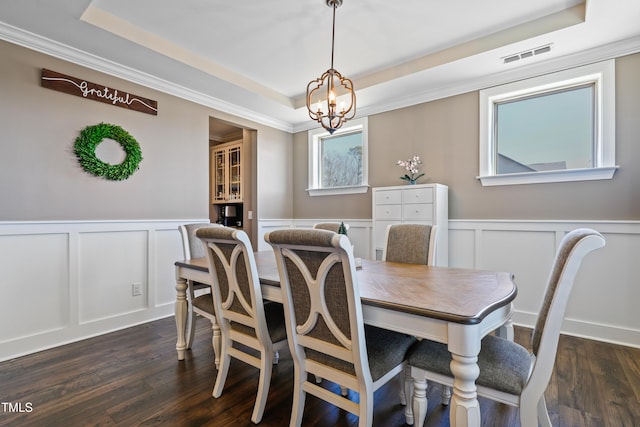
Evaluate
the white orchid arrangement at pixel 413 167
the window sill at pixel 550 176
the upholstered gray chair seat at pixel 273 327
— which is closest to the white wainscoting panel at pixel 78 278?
the upholstered gray chair seat at pixel 273 327

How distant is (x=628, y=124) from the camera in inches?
99.4

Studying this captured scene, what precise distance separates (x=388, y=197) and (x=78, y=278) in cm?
301

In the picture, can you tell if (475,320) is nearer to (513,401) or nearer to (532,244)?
(513,401)

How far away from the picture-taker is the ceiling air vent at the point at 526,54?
8.44 ft

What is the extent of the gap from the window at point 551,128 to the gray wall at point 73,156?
10.1 ft

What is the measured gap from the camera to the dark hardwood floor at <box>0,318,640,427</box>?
1620mm

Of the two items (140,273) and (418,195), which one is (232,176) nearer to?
(140,273)

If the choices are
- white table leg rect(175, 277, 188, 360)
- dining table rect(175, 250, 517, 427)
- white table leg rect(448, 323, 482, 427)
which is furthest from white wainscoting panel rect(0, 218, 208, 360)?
white table leg rect(448, 323, 482, 427)

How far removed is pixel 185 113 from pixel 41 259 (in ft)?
6.29

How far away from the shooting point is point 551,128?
294cm

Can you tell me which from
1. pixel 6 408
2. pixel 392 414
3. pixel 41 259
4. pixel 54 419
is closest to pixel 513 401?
pixel 392 414

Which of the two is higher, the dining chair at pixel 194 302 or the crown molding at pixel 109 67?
the crown molding at pixel 109 67

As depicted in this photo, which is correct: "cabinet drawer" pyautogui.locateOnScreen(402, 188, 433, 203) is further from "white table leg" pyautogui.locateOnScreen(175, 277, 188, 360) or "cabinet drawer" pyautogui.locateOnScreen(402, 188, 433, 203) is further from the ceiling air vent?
"white table leg" pyautogui.locateOnScreen(175, 277, 188, 360)

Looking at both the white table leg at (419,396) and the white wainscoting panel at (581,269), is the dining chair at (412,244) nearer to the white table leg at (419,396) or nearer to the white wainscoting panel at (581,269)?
the white table leg at (419,396)
